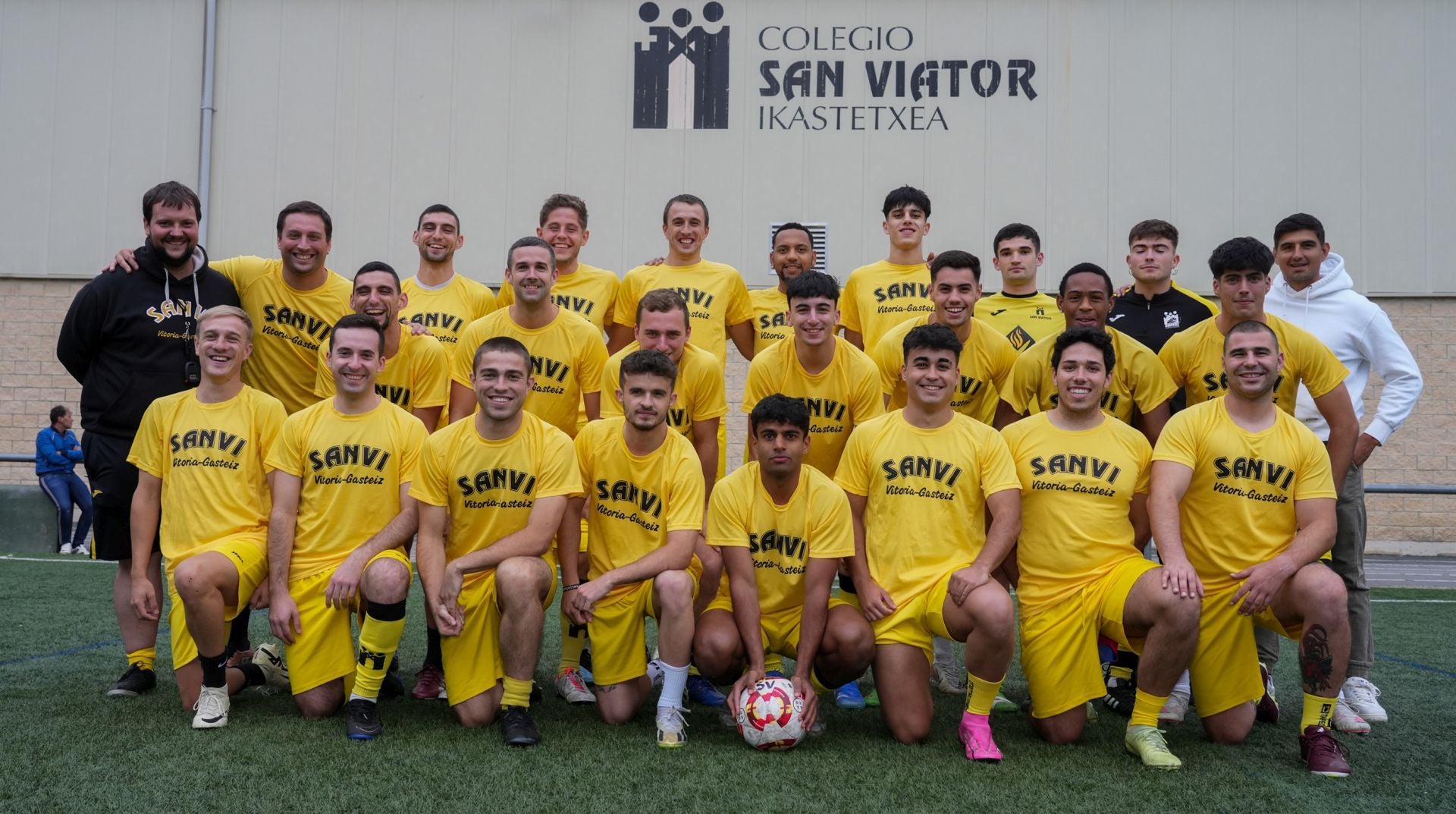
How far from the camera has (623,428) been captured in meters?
4.73

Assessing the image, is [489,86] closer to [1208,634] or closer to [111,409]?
[111,409]

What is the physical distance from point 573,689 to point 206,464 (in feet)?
6.25

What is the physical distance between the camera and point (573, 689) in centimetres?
488

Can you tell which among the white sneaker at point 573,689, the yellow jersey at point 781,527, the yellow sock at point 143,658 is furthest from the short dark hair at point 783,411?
the yellow sock at point 143,658

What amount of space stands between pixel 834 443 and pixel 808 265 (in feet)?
4.78

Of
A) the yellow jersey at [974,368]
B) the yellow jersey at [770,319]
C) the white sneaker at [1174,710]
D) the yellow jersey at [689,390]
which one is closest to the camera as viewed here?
the white sneaker at [1174,710]

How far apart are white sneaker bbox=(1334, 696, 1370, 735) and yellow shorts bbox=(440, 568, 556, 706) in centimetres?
342

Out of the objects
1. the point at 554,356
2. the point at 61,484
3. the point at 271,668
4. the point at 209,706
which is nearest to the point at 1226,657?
the point at 554,356

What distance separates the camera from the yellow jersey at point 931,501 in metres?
4.42

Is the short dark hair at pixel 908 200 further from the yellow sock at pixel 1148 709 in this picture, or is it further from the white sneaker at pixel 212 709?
the white sneaker at pixel 212 709

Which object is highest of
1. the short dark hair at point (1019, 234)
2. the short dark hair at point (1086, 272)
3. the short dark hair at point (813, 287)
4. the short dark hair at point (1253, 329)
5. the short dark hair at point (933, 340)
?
the short dark hair at point (1019, 234)

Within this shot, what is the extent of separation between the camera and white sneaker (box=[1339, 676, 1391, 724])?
4.71m

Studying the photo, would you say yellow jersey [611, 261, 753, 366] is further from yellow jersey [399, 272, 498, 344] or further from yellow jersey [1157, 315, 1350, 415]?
yellow jersey [1157, 315, 1350, 415]

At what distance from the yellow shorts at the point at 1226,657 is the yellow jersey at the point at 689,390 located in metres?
2.42
